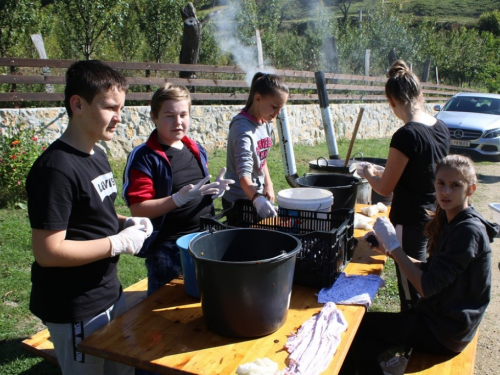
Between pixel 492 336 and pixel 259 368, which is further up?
pixel 259 368

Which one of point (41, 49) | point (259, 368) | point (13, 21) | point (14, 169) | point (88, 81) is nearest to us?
point (259, 368)

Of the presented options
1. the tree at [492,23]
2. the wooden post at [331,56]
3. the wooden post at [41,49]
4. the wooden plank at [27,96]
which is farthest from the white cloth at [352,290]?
the tree at [492,23]

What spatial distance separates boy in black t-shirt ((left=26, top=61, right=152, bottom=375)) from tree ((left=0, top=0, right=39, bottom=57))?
12652mm

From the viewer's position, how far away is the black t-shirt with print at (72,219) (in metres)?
1.57

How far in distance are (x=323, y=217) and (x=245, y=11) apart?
25144mm

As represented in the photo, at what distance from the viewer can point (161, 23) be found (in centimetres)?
1582

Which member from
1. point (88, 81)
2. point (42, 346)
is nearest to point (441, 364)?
point (88, 81)

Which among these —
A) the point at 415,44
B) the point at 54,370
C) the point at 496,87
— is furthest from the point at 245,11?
the point at 54,370

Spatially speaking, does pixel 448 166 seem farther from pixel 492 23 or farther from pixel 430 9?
pixel 430 9

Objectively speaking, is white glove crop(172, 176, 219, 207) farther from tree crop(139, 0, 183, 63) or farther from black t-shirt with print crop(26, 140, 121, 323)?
tree crop(139, 0, 183, 63)

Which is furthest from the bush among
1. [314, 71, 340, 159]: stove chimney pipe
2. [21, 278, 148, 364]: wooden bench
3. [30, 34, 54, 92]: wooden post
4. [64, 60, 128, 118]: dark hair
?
[64, 60, 128, 118]: dark hair

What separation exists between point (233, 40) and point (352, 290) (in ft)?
80.2

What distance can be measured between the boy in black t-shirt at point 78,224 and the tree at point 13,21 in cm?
1265

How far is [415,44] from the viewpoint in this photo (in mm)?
27844
